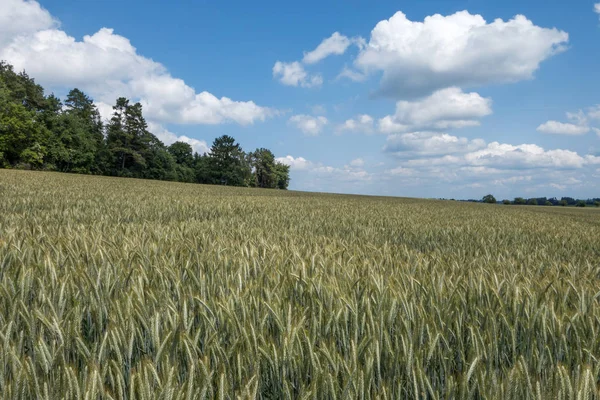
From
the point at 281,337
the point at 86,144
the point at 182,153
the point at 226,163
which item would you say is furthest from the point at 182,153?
the point at 281,337

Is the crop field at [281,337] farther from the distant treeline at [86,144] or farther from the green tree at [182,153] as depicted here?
the green tree at [182,153]

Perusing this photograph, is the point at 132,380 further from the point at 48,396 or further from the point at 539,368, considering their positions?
the point at 539,368

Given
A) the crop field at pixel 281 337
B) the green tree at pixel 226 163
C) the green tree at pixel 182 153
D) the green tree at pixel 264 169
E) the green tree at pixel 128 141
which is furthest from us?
the green tree at pixel 264 169

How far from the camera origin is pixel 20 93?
252ft

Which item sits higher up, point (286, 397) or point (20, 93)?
point (20, 93)

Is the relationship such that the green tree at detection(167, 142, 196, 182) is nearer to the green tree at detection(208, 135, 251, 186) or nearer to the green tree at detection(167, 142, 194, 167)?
the green tree at detection(167, 142, 194, 167)

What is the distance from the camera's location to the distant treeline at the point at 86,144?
6016 centimetres

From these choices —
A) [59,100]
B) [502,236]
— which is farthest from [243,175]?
[502,236]

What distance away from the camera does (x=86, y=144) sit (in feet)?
242

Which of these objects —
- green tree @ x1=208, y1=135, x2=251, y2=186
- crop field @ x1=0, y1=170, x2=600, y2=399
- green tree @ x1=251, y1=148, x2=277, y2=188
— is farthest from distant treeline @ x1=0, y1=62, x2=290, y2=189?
crop field @ x1=0, y1=170, x2=600, y2=399

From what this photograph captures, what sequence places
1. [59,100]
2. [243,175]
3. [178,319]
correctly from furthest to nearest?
[243,175] → [59,100] → [178,319]

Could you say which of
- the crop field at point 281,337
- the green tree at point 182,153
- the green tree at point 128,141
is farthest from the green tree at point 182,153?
the crop field at point 281,337

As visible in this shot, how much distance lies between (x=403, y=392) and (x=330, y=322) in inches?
17.5

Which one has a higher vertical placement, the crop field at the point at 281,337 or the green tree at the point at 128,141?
the green tree at the point at 128,141
